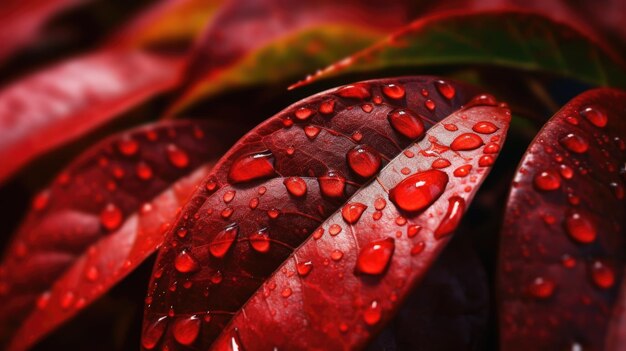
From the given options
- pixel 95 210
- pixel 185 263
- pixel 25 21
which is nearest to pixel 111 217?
pixel 95 210

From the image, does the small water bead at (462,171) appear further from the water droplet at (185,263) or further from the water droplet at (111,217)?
the water droplet at (111,217)

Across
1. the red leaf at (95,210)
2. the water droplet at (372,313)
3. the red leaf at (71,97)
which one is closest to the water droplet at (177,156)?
the red leaf at (95,210)

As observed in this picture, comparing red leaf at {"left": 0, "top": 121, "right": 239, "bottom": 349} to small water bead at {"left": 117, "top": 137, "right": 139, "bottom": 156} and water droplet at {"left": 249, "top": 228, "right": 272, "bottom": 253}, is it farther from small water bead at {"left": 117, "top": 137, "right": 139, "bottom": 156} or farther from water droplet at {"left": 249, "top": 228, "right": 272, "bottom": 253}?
water droplet at {"left": 249, "top": 228, "right": 272, "bottom": 253}

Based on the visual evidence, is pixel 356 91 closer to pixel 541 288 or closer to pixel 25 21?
pixel 541 288

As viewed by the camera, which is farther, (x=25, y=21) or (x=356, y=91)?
(x=25, y=21)

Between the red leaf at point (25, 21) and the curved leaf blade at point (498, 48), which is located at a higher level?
the curved leaf blade at point (498, 48)

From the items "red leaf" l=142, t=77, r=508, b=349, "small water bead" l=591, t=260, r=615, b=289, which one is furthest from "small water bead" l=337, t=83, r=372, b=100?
"small water bead" l=591, t=260, r=615, b=289
